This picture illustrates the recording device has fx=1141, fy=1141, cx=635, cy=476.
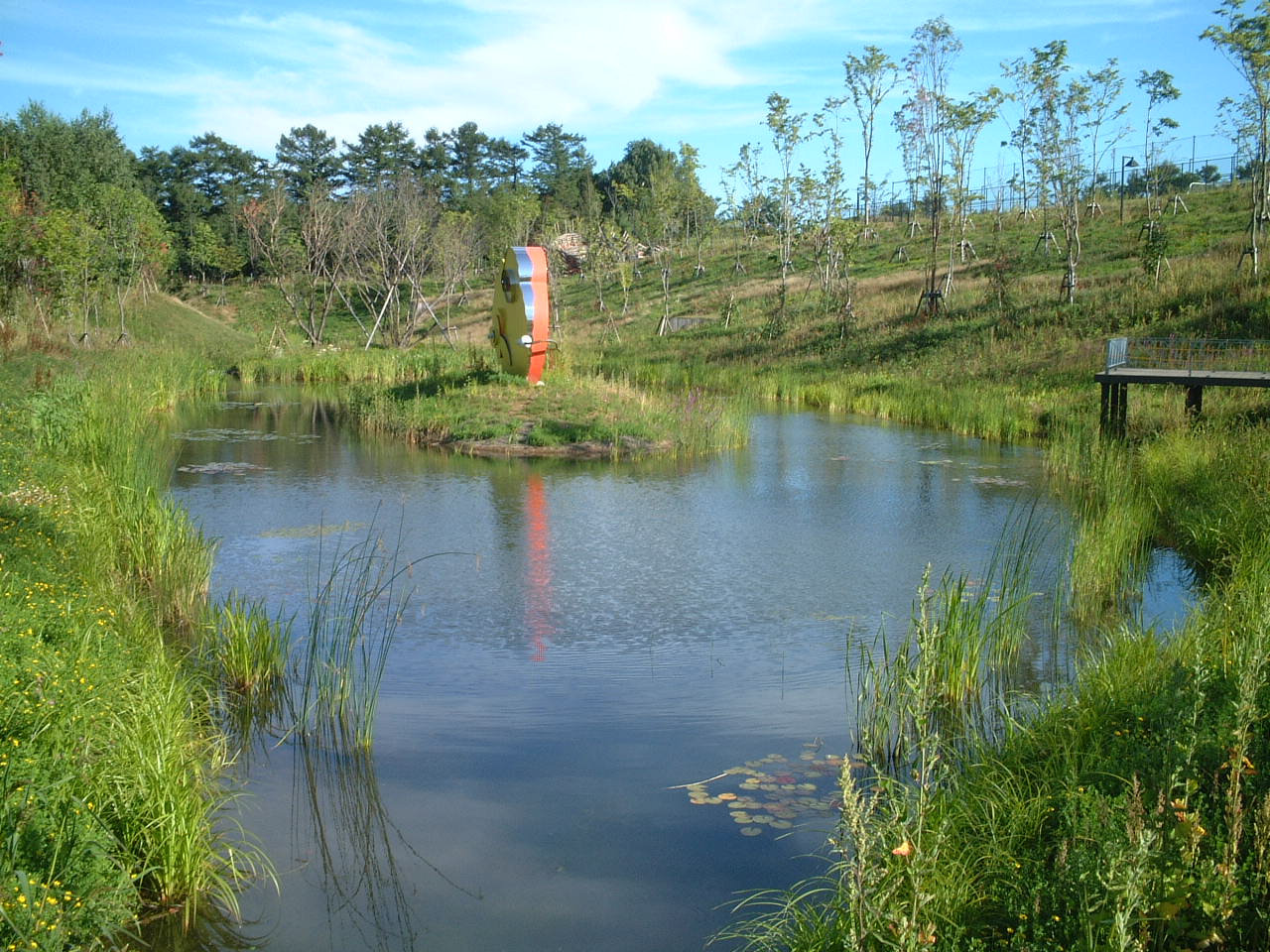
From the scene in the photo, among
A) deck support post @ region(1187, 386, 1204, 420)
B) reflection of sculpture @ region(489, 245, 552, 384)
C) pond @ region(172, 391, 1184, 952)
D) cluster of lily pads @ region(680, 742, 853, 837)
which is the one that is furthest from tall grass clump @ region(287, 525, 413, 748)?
deck support post @ region(1187, 386, 1204, 420)

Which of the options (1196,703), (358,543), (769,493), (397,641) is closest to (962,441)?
(769,493)

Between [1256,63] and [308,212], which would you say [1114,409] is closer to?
[1256,63]

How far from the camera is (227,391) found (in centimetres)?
2477

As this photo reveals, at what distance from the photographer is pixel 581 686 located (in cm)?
640

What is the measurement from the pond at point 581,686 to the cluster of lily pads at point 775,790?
0.01 m

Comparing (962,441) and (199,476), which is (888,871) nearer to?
(199,476)

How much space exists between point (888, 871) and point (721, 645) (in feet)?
13.3

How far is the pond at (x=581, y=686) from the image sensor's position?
4309mm

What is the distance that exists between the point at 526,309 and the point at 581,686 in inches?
446

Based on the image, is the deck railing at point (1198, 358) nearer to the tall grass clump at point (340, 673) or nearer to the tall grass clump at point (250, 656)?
the tall grass clump at point (340, 673)

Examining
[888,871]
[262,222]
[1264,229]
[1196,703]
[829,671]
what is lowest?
[829,671]

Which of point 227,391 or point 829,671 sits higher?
point 227,391

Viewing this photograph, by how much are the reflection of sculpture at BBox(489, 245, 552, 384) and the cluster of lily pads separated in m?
12.3

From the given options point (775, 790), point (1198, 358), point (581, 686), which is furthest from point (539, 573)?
point (1198, 358)
